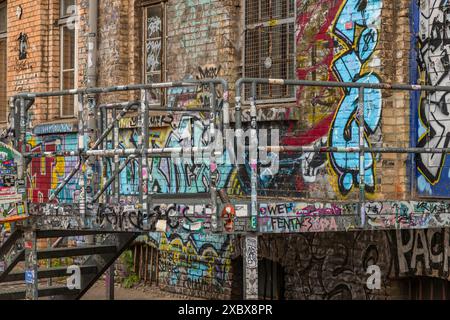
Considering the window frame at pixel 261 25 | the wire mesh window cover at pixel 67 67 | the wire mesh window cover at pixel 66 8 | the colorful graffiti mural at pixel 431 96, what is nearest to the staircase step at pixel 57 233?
the window frame at pixel 261 25

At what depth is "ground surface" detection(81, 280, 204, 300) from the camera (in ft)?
34.9

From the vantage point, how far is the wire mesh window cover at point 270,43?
934 centimetres

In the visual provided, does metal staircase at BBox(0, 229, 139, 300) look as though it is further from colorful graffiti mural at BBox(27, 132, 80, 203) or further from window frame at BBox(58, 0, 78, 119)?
window frame at BBox(58, 0, 78, 119)

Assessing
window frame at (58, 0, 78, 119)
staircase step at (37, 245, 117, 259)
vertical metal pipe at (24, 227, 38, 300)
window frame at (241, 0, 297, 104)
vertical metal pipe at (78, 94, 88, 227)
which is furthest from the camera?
window frame at (58, 0, 78, 119)

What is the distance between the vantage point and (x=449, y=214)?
277 inches

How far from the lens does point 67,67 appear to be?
44.2 feet

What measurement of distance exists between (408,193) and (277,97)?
81.4 inches

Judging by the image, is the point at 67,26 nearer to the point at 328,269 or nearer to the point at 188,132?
the point at 188,132

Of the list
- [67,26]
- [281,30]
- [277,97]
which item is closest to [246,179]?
[277,97]

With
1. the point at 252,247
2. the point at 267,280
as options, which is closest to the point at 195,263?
the point at 267,280

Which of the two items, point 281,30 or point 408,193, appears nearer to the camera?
point 408,193

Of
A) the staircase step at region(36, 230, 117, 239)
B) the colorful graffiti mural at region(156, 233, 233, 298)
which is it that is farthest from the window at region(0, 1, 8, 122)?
the staircase step at region(36, 230, 117, 239)

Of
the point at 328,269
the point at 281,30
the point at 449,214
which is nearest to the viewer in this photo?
the point at 449,214

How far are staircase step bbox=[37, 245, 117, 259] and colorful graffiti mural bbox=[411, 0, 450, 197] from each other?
3197 millimetres
